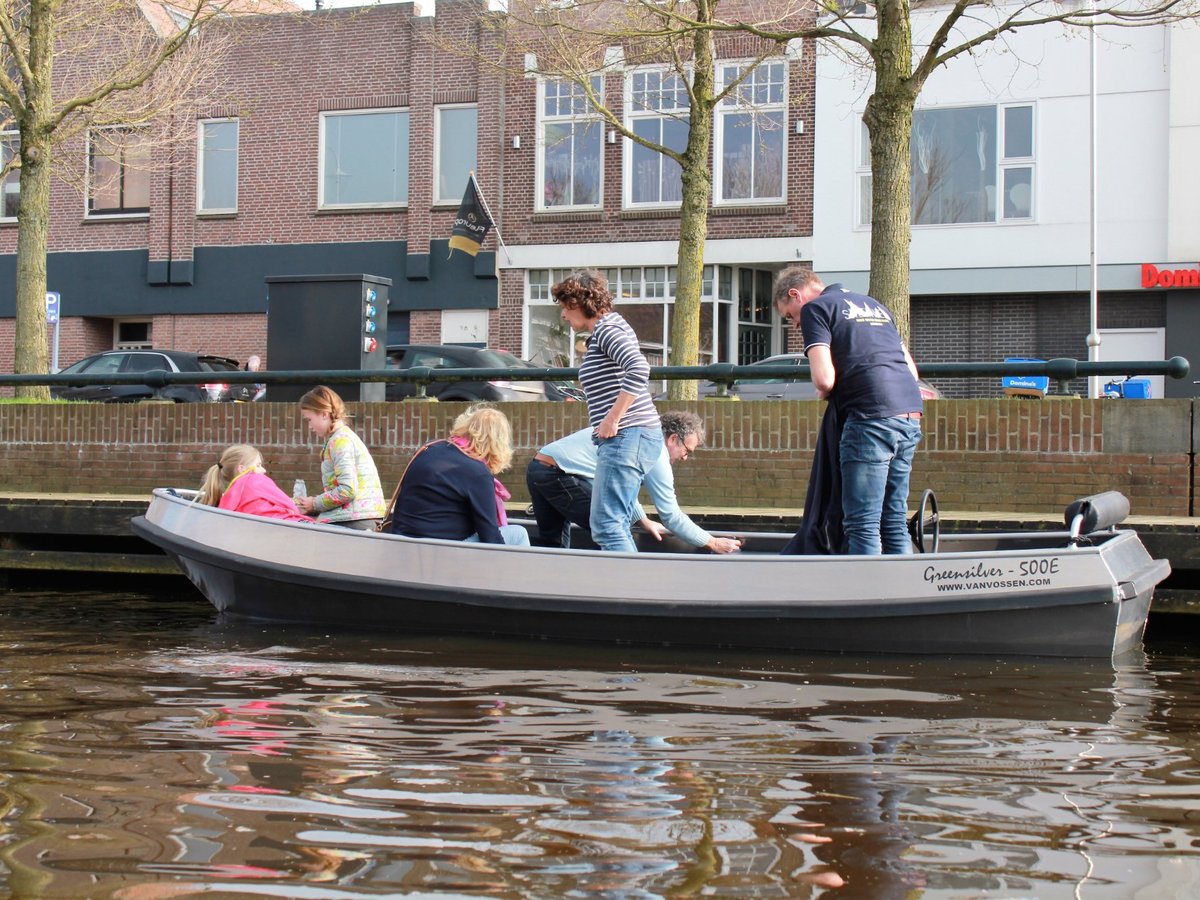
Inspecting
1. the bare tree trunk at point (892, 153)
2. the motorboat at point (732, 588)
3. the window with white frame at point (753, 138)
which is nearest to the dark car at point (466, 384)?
the bare tree trunk at point (892, 153)

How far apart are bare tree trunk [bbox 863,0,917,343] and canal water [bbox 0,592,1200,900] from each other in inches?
188

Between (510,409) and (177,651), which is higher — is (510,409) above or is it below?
above

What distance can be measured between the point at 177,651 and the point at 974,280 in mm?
16778

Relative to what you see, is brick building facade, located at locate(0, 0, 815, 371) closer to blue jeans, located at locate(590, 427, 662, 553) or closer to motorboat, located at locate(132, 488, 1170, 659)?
motorboat, located at locate(132, 488, 1170, 659)

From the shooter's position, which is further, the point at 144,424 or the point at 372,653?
the point at 144,424

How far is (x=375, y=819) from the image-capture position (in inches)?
158

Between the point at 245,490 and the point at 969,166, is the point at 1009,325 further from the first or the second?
the point at 245,490

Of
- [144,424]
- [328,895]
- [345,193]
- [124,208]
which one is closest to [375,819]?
[328,895]

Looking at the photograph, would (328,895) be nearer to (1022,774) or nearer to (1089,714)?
(1022,774)

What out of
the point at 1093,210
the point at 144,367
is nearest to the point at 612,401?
the point at 144,367

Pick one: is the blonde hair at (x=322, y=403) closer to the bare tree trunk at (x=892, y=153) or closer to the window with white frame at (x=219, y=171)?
the bare tree trunk at (x=892, y=153)

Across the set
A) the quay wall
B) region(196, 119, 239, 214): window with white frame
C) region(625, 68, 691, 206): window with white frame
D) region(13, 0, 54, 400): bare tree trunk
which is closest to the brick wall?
region(625, 68, 691, 206): window with white frame

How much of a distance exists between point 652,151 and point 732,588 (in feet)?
56.8

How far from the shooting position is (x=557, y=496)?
7.86 meters
